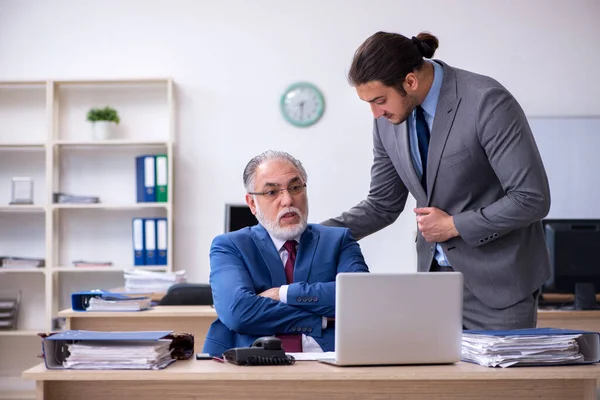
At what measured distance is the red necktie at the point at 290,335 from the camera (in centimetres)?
236

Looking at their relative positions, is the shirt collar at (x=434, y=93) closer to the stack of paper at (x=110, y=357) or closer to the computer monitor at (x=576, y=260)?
the stack of paper at (x=110, y=357)

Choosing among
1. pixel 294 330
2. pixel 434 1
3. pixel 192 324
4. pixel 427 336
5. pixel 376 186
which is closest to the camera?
pixel 427 336

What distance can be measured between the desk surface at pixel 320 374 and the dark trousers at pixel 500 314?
0.51 metres

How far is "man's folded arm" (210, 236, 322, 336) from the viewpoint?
2.29 meters

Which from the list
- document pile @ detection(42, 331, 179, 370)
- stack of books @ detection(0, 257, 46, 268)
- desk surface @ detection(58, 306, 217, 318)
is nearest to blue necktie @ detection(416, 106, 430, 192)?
document pile @ detection(42, 331, 179, 370)

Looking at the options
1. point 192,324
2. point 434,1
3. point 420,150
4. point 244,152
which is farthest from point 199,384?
point 434,1

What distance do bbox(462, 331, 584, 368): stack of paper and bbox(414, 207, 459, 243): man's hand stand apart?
0.47 metres

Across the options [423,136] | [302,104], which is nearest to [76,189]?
[302,104]

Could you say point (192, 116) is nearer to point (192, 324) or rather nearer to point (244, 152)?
point (244, 152)

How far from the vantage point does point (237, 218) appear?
458 cm

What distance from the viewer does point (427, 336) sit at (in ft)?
5.71

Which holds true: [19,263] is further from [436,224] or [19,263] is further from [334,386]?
[334,386]

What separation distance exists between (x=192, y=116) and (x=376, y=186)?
322 cm

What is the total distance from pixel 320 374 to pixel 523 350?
0.47 m
